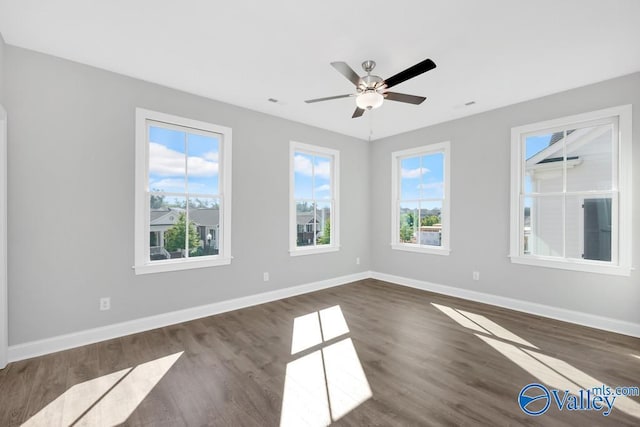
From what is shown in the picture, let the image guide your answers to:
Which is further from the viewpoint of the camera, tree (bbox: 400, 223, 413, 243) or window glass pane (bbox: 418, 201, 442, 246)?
tree (bbox: 400, 223, 413, 243)

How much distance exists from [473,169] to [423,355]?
3.00m

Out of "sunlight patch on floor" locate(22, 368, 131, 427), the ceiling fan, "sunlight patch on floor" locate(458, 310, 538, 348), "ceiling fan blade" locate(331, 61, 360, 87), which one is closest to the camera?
"sunlight patch on floor" locate(22, 368, 131, 427)

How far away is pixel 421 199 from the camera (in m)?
5.11

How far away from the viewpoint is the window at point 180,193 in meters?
3.23

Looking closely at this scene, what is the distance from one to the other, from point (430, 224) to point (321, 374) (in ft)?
11.4

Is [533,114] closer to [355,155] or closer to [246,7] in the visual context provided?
[355,155]

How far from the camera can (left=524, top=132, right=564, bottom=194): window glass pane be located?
369 centimetres

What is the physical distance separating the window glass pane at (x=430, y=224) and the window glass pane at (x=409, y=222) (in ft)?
0.33

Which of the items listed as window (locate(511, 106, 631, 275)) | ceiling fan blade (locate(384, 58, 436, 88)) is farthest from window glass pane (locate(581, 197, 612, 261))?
ceiling fan blade (locate(384, 58, 436, 88))

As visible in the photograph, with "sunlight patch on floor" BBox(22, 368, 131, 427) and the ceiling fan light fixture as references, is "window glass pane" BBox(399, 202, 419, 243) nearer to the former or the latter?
the ceiling fan light fixture

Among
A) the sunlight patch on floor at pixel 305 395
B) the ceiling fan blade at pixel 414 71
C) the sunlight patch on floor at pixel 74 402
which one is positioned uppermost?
the ceiling fan blade at pixel 414 71

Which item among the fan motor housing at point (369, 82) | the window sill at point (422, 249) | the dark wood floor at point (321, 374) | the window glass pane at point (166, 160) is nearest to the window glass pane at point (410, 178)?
the window sill at point (422, 249)

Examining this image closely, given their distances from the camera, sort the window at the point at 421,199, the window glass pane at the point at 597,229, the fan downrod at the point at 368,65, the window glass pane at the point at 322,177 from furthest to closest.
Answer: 1. the window glass pane at the point at 322,177
2. the window at the point at 421,199
3. the window glass pane at the point at 597,229
4. the fan downrod at the point at 368,65

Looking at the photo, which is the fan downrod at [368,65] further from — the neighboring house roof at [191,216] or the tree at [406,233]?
the tree at [406,233]
